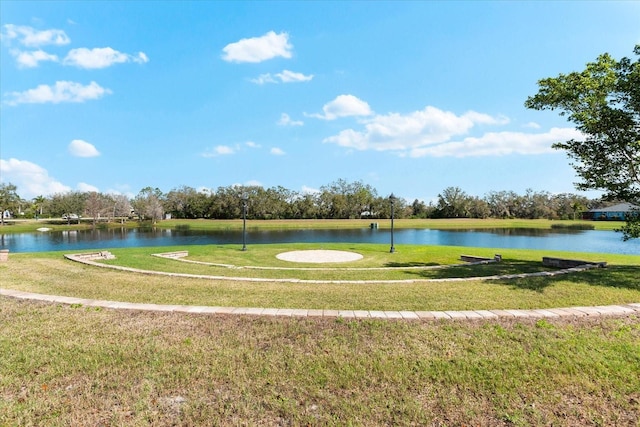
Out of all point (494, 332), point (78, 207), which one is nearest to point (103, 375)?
point (494, 332)

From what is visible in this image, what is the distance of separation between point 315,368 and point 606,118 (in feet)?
30.2

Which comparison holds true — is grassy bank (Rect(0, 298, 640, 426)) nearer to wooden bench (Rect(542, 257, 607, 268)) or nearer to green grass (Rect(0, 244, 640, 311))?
green grass (Rect(0, 244, 640, 311))

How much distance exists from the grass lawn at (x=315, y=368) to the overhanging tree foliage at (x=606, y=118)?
4582 mm

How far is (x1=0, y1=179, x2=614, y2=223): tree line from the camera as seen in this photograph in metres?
69.4

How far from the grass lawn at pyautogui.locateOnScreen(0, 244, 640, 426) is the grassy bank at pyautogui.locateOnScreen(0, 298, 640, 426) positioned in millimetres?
13

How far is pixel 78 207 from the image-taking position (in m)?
59.3

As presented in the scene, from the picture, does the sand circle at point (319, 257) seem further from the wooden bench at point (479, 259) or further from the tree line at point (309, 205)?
the tree line at point (309, 205)

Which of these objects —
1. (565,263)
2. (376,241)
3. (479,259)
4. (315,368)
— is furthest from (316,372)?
(376,241)

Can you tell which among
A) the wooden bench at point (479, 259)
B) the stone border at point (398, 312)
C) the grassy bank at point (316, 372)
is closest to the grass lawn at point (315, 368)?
the grassy bank at point (316, 372)

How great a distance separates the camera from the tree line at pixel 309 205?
69.4 m

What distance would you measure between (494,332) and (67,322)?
17.7 feet

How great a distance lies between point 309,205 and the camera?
72250 millimetres

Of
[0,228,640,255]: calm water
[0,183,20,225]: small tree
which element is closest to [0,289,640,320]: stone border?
[0,228,640,255]: calm water

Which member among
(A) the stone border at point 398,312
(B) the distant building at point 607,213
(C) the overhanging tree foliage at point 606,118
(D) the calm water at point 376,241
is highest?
(C) the overhanging tree foliage at point 606,118
